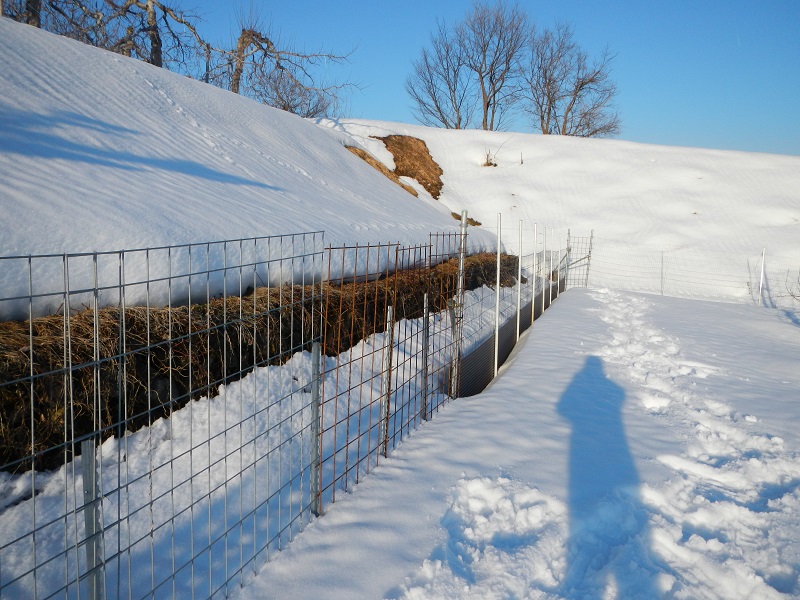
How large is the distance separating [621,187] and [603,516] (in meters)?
21.9

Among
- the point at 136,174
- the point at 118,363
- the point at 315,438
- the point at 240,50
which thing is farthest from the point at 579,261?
the point at 118,363

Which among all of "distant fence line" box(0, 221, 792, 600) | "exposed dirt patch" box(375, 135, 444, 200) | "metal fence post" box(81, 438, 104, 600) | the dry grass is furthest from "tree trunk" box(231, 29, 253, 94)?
"metal fence post" box(81, 438, 104, 600)

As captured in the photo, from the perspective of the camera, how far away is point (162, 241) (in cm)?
458

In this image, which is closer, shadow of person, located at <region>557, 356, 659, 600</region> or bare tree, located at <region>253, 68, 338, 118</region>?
shadow of person, located at <region>557, 356, 659, 600</region>

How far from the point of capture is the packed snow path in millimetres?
2639

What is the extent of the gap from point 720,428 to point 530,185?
19841mm

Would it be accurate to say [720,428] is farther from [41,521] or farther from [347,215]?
[347,215]

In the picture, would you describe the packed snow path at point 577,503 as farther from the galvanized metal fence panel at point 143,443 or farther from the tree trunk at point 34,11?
the tree trunk at point 34,11

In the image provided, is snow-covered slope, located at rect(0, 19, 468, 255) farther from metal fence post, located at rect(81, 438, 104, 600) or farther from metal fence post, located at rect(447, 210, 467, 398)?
metal fence post, located at rect(81, 438, 104, 600)

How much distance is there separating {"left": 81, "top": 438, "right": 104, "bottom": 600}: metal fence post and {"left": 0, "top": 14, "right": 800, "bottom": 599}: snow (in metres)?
0.06

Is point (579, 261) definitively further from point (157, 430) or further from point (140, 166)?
point (157, 430)

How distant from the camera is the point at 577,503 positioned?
323 cm

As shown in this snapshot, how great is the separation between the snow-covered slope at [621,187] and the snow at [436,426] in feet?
30.5

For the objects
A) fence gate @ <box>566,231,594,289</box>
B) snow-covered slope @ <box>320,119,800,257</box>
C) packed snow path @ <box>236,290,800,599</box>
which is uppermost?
snow-covered slope @ <box>320,119,800,257</box>
